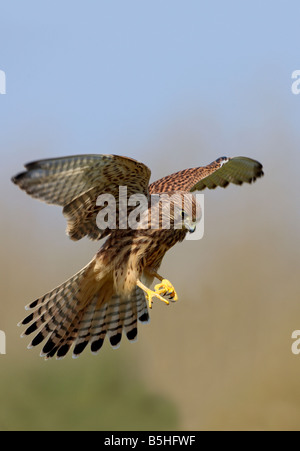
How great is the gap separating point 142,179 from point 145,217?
32 centimetres

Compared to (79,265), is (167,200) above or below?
below

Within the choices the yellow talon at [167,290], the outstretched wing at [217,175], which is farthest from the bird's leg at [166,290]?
the outstretched wing at [217,175]

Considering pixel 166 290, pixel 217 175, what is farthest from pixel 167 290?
pixel 217 175

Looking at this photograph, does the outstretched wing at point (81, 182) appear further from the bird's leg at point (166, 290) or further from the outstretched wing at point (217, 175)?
the outstretched wing at point (217, 175)

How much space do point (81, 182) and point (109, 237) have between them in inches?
27.5

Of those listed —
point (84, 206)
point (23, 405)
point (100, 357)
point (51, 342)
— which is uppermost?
point (100, 357)

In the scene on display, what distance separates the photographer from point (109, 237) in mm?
4355

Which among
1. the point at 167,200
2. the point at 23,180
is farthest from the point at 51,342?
the point at 23,180

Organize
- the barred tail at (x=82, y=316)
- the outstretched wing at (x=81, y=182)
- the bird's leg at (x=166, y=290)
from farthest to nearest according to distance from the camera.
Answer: the barred tail at (x=82, y=316)
the bird's leg at (x=166, y=290)
the outstretched wing at (x=81, y=182)

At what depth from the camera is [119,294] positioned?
477 centimetres

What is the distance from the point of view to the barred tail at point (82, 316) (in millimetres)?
4648

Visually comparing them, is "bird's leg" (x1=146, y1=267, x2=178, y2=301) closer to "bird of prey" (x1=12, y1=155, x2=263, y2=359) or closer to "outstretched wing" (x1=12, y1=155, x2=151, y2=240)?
"bird of prey" (x1=12, y1=155, x2=263, y2=359)

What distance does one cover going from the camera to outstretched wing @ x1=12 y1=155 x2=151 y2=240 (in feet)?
11.3

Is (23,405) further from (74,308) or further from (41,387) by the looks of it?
(74,308)
